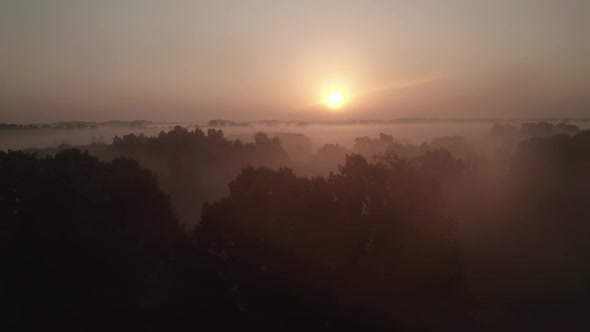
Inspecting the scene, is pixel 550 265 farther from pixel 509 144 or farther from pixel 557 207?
pixel 509 144

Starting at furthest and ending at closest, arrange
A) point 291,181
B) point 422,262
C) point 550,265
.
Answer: point 550,265
point 291,181
point 422,262

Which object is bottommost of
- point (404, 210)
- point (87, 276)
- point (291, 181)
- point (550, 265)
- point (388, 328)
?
point (550, 265)

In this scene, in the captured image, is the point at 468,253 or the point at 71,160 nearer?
the point at 71,160

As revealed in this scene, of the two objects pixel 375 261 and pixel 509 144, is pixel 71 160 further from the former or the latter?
pixel 509 144

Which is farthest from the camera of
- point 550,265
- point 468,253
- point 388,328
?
point 468,253

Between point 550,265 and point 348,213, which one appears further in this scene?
point 550,265

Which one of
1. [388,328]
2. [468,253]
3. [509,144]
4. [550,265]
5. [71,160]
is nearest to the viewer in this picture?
[388,328]

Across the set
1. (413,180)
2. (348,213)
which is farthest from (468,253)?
(348,213)

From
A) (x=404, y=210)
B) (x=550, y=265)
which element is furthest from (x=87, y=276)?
(x=550, y=265)

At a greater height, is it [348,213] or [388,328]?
[348,213]
